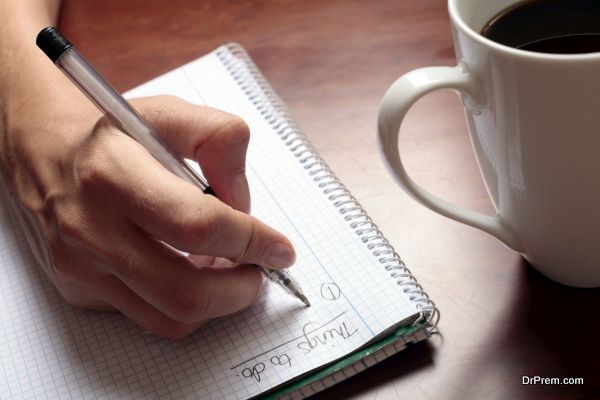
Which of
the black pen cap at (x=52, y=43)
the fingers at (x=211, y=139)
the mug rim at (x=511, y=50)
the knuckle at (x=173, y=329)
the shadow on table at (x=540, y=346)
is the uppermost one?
the black pen cap at (x=52, y=43)

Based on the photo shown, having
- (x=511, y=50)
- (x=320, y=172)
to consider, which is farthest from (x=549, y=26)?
(x=320, y=172)

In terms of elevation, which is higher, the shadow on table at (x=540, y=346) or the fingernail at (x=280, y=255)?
the fingernail at (x=280, y=255)

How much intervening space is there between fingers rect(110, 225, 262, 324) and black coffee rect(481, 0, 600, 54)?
0.26m

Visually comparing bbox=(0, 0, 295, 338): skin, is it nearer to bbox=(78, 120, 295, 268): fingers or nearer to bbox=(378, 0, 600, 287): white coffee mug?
bbox=(78, 120, 295, 268): fingers

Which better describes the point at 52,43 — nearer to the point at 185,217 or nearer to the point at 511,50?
the point at 185,217

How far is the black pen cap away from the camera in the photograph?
20.9 inches

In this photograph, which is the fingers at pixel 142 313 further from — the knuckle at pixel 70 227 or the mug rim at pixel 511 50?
the mug rim at pixel 511 50

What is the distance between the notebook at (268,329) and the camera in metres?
0.55

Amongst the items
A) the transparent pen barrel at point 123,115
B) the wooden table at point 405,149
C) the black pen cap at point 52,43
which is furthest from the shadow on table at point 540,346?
the black pen cap at point 52,43

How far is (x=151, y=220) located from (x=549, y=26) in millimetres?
312

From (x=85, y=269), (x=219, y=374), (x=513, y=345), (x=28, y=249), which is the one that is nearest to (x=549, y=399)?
(x=513, y=345)

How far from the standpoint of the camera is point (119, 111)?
0.57m

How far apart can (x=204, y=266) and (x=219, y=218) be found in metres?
0.07

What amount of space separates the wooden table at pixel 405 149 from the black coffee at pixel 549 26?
0.51 ft
